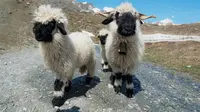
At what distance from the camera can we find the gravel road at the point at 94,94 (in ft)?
29.6

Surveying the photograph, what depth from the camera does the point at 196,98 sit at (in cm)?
1159

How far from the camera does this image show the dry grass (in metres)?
17.8

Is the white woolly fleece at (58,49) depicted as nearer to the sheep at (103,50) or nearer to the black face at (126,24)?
the black face at (126,24)

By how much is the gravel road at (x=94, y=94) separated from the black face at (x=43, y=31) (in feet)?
6.70

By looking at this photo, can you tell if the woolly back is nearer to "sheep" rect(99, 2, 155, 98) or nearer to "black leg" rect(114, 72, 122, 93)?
"sheep" rect(99, 2, 155, 98)

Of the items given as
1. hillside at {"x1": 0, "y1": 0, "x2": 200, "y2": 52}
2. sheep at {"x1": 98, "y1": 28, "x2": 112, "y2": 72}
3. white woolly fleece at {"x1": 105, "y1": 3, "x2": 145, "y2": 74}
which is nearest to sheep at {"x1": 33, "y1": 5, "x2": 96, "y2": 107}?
white woolly fleece at {"x1": 105, "y1": 3, "x2": 145, "y2": 74}

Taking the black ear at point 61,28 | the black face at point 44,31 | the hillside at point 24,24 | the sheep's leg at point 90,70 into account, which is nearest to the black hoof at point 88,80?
the sheep's leg at point 90,70

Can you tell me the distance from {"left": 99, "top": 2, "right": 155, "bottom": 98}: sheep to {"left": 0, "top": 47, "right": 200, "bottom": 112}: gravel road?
0.69m

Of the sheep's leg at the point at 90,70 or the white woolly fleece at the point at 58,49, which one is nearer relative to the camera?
the white woolly fleece at the point at 58,49

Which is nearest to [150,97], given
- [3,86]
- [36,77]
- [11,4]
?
[36,77]

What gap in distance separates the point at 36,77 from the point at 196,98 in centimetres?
619

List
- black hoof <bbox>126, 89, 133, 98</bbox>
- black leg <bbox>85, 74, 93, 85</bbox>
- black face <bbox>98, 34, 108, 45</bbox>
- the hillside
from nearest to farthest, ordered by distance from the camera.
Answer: black hoof <bbox>126, 89, 133, 98</bbox>, black leg <bbox>85, 74, 93, 85</bbox>, black face <bbox>98, 34, 108, 45</bbox>, the hillside

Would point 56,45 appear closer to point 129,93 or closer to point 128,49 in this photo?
point 128,49

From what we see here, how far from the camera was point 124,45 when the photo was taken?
9.87 meters
